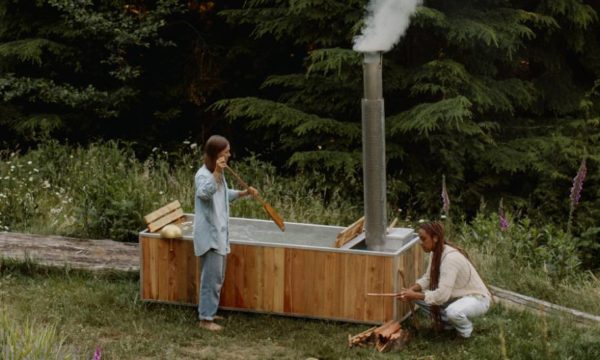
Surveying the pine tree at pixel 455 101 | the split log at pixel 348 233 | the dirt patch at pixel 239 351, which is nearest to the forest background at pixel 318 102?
the pine tree at pixel 455 101

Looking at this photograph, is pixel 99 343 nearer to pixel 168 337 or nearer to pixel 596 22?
pixel 168 337

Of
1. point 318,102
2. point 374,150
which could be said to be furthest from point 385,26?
point 318,102

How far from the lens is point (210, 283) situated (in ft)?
22.7

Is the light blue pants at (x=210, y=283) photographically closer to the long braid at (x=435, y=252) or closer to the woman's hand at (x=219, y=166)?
the woman's hand at (x=219, y=166)

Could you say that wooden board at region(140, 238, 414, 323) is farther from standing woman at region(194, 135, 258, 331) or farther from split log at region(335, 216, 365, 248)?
standing woman at region(194, 135, 258, 331)

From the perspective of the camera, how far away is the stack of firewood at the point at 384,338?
21.0ft

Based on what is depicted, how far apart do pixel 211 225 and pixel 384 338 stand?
150cm

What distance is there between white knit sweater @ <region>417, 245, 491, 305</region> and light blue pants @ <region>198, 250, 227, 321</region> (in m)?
1.52

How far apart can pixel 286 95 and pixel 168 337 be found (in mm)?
5749

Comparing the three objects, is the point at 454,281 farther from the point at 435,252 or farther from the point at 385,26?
the point at 385,26

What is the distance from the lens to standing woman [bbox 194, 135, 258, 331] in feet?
22.1

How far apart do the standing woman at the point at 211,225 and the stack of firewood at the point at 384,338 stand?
1100mm

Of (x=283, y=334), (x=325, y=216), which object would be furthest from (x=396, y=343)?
(x=325, y=216)

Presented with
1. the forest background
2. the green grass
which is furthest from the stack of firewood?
the green grass
